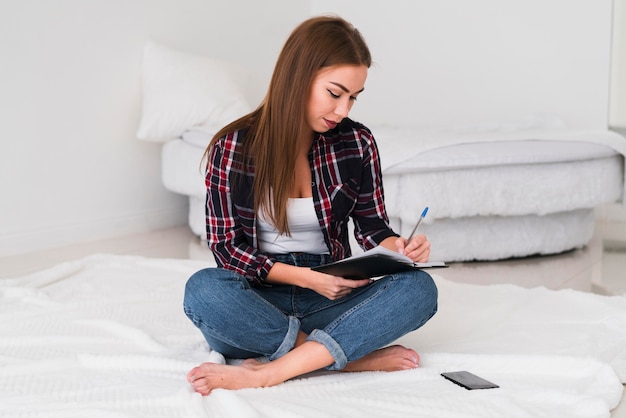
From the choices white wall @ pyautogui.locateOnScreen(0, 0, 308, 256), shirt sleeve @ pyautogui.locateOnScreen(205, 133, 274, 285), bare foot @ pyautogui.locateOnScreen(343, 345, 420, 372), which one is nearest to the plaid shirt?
shirt sleeve @ pyautogui.locateOnScreen(205, 133, 274, 285)

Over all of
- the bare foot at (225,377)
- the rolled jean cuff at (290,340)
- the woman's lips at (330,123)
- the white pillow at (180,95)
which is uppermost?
the woman's lips at (330,123)

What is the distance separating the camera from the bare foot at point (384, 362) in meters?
1.60

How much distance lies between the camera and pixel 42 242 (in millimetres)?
3107

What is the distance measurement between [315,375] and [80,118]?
2020 mm

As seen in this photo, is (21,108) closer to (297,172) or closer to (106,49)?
(106,49)

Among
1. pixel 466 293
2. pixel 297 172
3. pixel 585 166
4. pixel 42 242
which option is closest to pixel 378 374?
pixel 297 172

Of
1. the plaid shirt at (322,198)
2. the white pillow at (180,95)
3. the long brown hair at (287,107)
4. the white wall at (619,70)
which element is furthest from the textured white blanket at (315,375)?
the white wall at (619,70)

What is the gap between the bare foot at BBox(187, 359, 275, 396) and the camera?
57.0 inches

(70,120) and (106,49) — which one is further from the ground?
(106,49)

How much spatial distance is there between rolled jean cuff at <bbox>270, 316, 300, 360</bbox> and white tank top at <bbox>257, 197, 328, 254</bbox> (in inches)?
6.3

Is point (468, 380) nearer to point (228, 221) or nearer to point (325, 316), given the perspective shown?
Answer: point (325, 316)

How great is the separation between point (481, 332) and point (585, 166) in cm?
120

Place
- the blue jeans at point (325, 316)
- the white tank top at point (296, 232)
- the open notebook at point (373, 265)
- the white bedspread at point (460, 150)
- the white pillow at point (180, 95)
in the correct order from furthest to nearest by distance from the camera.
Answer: the white pillow at point (180, 95) < the white bedspread at point (460, 150) < the white tank top at point (296, 232) < the blue jeans at point (325, 316) < the open notebook at point (373, 265)

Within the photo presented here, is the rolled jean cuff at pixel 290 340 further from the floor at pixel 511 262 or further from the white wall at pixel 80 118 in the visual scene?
the white wall at pixel 80 118
